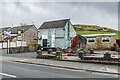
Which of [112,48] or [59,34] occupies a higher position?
[59,34]

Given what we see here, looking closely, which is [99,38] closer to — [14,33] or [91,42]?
[91,42]

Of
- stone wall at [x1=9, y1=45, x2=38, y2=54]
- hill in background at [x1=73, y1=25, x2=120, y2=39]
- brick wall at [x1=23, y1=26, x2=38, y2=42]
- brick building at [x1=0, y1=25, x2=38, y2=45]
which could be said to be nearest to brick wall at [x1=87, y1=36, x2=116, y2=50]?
stone wall at [x1=9, y1=45, x2=38, y2=54]

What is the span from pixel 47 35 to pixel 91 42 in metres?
13.8

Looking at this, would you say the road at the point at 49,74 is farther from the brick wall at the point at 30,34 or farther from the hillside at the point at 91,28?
the hillside at the point at 91,28

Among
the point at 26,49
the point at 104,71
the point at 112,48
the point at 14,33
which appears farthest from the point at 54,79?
the point at 14,33

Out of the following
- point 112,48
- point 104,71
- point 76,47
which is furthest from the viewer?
point 112,48

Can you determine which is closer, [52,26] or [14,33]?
[52,26]

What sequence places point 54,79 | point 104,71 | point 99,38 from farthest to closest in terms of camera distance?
point 99,38 < point 104,71 < point 54,79

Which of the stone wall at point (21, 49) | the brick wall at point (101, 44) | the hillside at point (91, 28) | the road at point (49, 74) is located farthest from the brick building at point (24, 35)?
the road at point (49, 74)

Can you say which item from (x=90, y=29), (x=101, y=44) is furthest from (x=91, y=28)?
(x=101, y=44)

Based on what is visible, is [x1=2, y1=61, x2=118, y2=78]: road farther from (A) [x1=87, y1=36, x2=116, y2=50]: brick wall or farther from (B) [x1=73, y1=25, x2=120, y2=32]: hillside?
(B) [x1=73, y1=25, x2=120, y2=32]: hillside

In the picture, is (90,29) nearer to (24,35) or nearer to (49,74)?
(24,35)

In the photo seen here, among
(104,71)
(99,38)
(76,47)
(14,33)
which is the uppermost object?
(14,33)

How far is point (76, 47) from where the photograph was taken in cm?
1989
